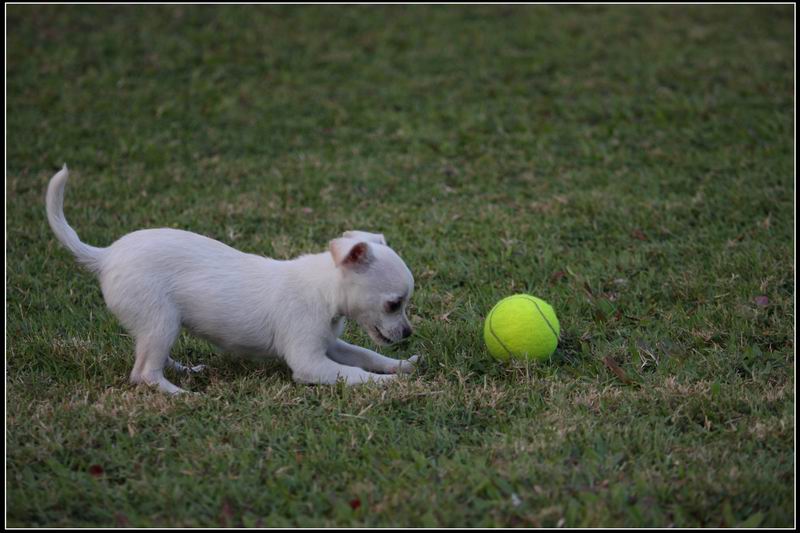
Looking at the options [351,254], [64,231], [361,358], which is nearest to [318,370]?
[361,358]

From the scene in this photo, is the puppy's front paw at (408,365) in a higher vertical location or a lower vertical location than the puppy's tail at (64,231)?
lower

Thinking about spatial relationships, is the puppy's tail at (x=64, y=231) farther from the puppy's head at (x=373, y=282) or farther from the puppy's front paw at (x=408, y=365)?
the puppy's front paw at (x=408, y=365)

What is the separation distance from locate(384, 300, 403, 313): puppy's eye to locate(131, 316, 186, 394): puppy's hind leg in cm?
100

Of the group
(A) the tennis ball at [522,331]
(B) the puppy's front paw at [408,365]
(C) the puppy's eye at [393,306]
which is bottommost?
(B) the puppy's front paw at [408,365]

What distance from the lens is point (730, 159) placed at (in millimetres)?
7426

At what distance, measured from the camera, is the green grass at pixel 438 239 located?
10.6 feet

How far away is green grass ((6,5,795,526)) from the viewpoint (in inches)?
127

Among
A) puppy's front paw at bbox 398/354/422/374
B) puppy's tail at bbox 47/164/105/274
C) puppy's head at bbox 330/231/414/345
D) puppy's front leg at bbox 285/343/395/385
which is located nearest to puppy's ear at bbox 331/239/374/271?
puppy's head at bbox 330/231/414/345

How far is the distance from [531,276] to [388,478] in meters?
2.45

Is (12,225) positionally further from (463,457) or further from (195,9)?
(195,9)

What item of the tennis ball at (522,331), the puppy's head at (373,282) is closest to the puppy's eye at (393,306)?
the puppy's head at (373,282)

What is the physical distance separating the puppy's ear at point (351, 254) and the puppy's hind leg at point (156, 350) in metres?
0.84

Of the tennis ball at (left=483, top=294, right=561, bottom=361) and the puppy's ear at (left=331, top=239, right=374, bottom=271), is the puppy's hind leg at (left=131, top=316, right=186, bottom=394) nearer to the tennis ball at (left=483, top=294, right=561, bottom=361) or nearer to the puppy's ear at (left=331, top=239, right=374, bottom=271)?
the puppy's ear at (left=331, top=239, right=374, bottom=271)

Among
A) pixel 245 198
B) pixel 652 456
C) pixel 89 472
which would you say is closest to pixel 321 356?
pixel 89 472
